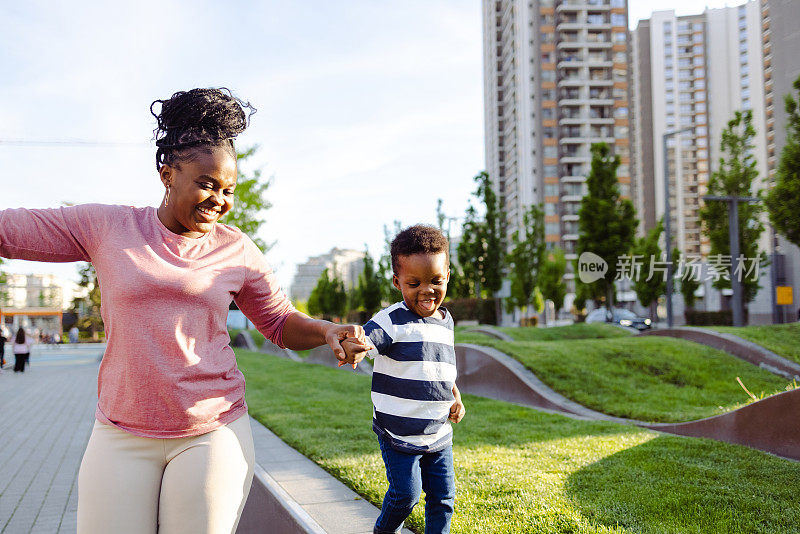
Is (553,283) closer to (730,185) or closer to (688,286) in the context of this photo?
(688,286)

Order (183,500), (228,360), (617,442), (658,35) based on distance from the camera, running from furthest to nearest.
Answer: (658,35) < (617,442) < (228,360) < (183,500)

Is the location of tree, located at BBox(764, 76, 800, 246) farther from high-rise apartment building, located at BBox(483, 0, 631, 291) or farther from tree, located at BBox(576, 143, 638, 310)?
high-rise apartment building, located at BBox(483, 0, 631, 291)

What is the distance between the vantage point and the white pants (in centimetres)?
201

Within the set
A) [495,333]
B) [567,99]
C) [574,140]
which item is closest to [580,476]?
[495,333]

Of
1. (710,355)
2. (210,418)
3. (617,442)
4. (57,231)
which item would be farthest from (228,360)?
(710,355)

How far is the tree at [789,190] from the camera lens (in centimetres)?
1494

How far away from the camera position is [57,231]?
212cm

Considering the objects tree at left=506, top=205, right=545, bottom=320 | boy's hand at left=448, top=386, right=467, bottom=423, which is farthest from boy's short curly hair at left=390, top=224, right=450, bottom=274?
tree at left=506, top=205, right=545, bottom=320

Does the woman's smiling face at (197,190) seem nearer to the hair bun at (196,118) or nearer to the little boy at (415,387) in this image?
the hair bun at (196,118)

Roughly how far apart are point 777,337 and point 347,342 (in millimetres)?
13774

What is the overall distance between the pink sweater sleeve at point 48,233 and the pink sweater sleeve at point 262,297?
52 centimetres

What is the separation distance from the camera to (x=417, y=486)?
3.13m

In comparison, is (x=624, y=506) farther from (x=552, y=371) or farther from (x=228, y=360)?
(x=552, y=371)

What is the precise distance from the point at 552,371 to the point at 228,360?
9.41m
